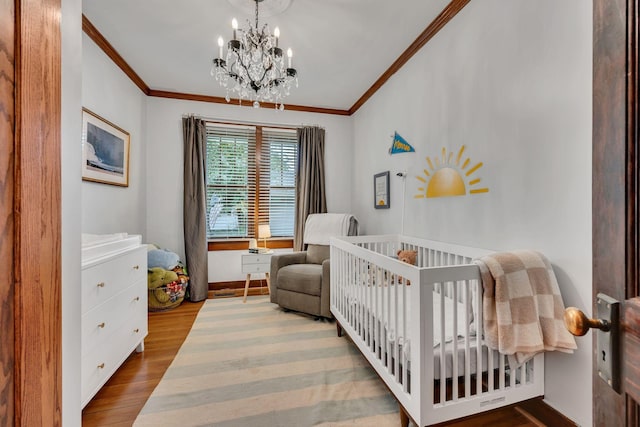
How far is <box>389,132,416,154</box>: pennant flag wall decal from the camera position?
2.68 meters

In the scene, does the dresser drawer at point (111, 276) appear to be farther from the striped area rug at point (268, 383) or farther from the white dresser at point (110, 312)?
the striped area rug at point (268, 383)

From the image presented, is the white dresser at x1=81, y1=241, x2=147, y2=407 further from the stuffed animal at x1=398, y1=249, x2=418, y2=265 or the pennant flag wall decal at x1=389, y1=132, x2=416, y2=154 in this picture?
the pennant flag wall decal at x1=389, y1=132, x2=416, y2=154

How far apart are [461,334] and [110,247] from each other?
2.11 metres

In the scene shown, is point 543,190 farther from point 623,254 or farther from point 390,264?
point 623,254

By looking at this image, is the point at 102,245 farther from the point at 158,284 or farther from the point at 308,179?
the point at 308,179

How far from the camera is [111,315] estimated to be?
1737 millimetres

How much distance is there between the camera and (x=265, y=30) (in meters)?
2.15

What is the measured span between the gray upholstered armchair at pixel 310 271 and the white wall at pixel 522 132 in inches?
39.0

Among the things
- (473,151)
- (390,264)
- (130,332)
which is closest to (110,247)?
(130,332)

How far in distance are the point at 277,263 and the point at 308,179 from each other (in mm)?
1328

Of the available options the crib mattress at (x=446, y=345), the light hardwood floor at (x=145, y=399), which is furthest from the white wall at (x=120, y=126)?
the crib mattress at (x=446, y=345)

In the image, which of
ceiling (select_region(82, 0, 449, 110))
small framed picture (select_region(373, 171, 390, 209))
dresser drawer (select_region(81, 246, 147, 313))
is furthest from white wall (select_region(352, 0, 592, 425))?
dresser drawer (select_region(81, 246, 147, 313))

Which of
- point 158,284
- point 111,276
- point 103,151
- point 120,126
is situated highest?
point 120,126

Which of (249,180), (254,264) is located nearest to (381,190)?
(254,264)
